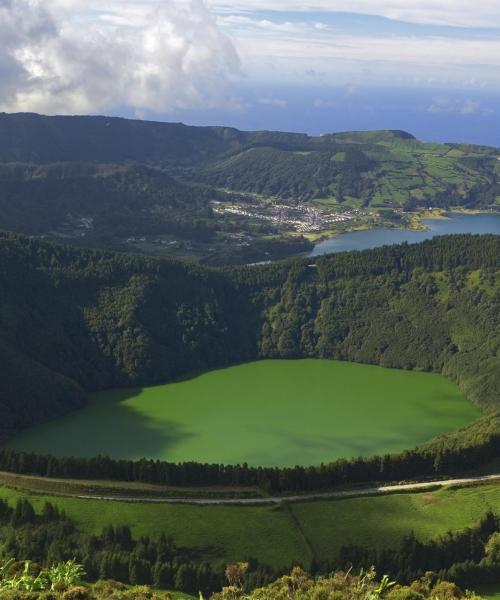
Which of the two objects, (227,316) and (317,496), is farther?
(227,316)

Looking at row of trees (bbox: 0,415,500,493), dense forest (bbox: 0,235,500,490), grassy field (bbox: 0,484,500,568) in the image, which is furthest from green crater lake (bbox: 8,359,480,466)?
grassy field (bbox: 0,484,500,568)

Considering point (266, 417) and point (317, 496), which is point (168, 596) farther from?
point (266, 417)

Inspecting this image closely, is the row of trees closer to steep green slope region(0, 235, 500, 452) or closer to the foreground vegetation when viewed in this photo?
the foreground vegetation

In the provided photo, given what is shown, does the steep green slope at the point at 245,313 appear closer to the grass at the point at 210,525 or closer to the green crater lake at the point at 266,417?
the green crater lake at the point at 266,417

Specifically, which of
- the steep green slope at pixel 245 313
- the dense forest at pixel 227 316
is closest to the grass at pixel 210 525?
the dense forest at pixel 227 316

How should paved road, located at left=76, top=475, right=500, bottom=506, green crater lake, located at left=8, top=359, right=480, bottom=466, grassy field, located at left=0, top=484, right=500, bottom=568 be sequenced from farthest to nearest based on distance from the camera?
green crater lake, located at left=8, top=359, right=480, bottom=466 → paved road, located at left=76, top=475, right=500, bottom=506 → grassy field, located at left=0, top=484, right=500, bottom=568

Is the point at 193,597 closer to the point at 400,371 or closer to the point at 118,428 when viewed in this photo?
the point at 118,428

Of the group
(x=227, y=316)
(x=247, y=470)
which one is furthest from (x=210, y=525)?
(x=227, y=316)
